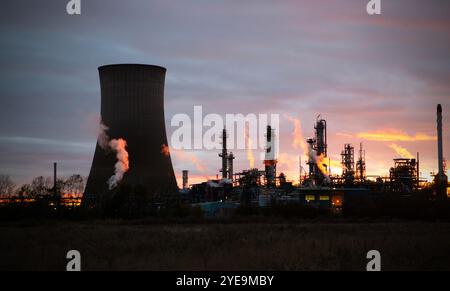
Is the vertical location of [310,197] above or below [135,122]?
below

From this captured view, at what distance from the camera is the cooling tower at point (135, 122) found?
3600cm

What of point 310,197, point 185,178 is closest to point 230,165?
point 310,197

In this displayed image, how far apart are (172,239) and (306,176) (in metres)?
52.3

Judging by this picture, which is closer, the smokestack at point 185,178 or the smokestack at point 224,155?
the smokestack at point 224,155

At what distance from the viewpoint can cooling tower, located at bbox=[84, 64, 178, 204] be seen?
118 ft

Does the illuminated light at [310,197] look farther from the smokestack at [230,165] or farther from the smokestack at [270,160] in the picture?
the smokestack at [230,165]

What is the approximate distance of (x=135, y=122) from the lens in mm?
35969

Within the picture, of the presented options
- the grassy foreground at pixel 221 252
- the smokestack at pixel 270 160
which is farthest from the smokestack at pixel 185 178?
the grassy foreground at pixel 221 252

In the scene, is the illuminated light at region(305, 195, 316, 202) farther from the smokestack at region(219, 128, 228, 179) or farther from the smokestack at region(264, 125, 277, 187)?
the smokestack at region(219, 128, 228, 179)

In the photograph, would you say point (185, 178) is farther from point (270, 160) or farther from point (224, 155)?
point (270, 160)
